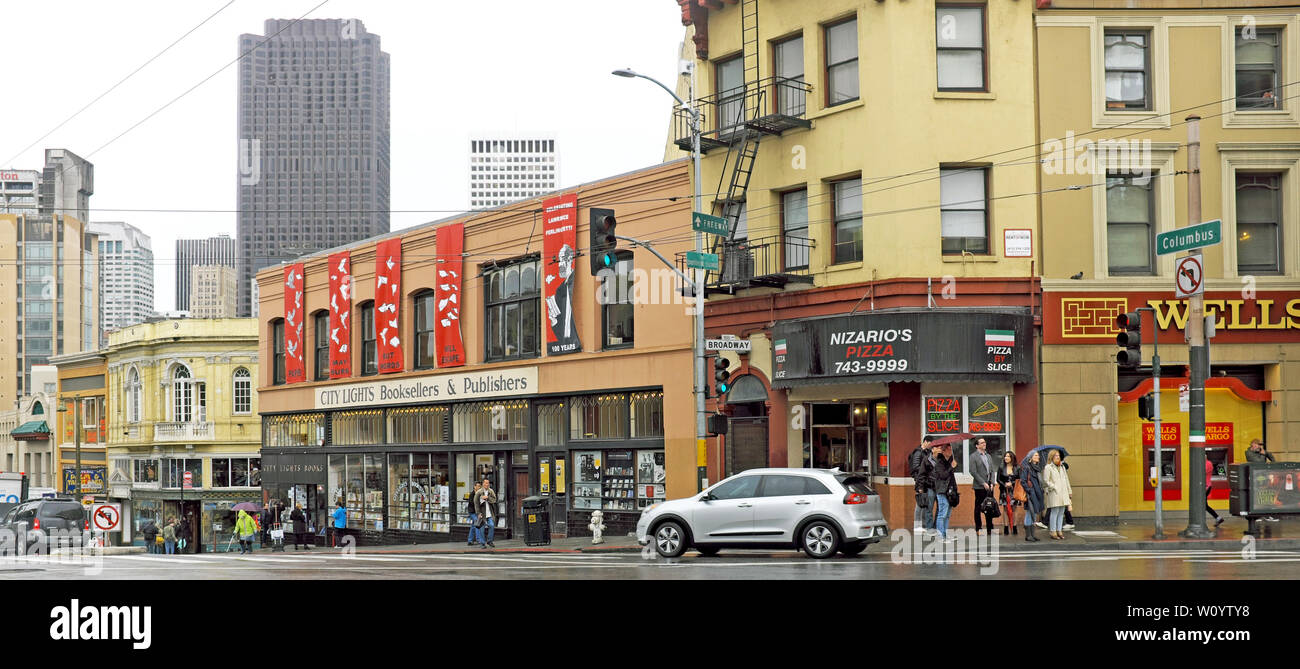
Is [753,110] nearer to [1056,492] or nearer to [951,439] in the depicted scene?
[951,439]

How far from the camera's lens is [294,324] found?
45.9m

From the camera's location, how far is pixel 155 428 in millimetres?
64625

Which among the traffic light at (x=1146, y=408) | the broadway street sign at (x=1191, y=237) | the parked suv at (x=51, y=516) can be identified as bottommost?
the parked suv at (x=51, y=516)

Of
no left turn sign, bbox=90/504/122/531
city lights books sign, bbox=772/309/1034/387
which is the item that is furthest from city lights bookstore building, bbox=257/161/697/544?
no left turn sign, bbox=90/504/122/531

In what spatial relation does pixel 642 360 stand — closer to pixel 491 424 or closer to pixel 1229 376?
pixel 491 424

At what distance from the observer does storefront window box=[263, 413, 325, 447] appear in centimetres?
4492

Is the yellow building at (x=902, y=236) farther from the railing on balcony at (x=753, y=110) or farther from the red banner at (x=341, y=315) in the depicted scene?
the red banner at (x=341, y=315)

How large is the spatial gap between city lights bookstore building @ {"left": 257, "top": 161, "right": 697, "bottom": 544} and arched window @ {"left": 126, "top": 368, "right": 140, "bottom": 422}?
22517mm

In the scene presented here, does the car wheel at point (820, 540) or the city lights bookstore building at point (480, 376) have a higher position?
the city lights bookstore building at point (480, 376)

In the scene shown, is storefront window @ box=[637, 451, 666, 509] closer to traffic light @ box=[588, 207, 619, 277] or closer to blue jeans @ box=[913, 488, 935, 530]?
traffic light @ box=[588, 207, 619, 277]

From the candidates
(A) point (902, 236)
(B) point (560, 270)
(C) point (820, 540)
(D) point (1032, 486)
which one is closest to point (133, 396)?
(B) point (560, 270)

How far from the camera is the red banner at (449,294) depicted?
37.8 m

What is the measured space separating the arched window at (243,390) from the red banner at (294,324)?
1945 cm

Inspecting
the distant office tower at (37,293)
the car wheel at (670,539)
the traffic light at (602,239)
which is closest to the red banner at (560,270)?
the traffic light at (602,239)
